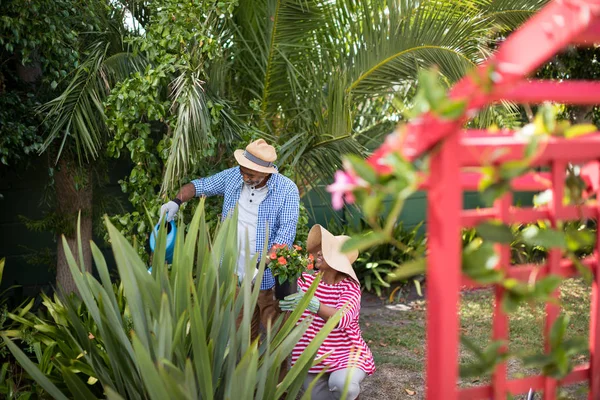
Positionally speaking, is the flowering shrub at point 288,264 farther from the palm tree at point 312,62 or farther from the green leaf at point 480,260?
the green leaf at point 480,260

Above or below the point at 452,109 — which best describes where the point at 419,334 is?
below

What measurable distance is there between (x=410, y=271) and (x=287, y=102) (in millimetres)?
3724

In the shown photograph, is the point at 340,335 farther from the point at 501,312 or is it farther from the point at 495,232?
the point at 495,232

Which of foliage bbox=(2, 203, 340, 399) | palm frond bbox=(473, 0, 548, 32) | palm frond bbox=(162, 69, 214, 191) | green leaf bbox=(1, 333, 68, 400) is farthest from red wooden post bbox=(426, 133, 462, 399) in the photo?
palm frond bbox=(473, 0, 548, 32)

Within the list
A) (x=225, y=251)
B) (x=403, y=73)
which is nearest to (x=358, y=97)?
(x=403, y=73)

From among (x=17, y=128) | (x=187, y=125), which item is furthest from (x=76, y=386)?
(x=17, y=128)

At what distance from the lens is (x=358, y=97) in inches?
196

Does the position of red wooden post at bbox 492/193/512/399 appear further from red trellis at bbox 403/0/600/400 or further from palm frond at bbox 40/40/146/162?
palm frond at bbox 40/40/146/162

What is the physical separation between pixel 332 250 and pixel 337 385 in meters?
0.69

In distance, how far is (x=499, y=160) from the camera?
1260 millimetres

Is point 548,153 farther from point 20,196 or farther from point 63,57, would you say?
point 20,196

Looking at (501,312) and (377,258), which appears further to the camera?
(377,258)

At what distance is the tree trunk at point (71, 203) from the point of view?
4.78 m

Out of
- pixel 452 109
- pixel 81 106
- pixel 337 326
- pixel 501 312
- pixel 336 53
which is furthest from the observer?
pixel 336 53
